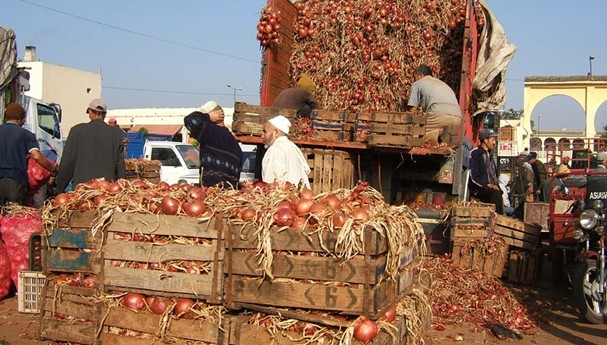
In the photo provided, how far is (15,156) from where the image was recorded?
7.95 metres

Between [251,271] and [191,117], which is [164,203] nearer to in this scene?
[251,271]

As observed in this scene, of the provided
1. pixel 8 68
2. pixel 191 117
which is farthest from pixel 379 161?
pixel 8 68

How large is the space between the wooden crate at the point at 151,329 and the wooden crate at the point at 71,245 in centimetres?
50

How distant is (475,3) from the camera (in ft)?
35.2

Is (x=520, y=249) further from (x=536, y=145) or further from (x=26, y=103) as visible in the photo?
(x=536, y=145)

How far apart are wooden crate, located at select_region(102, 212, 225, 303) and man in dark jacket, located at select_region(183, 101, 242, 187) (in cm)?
238

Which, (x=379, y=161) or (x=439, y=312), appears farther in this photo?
(x=379, y=161)

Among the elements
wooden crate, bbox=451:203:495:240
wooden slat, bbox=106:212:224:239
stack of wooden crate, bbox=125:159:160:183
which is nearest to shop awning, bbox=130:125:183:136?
stack of wooden crate, bbox=125:159:160:183

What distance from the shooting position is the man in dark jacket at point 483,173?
9.96 m

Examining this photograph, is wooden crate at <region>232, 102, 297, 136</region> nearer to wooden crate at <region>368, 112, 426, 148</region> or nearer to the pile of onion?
→ wooden crate at <region>368, 112, 426, 148</region>

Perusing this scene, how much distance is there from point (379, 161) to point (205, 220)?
484 cm

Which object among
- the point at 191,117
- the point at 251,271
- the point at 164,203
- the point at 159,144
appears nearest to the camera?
the point at 251,271

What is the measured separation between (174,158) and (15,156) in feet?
37.7

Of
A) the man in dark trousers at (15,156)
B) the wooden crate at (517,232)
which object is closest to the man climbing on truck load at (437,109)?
the wooden crate at (517,232)
